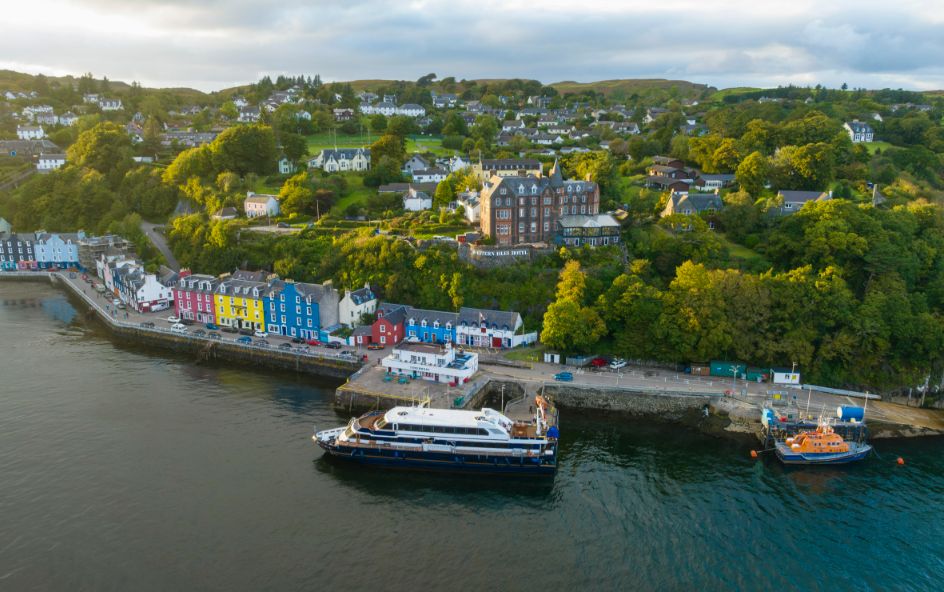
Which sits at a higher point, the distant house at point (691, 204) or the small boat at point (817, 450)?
the distant house at point (691, 204)

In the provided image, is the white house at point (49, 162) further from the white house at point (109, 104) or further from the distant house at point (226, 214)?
the distant house at point (226, 214)

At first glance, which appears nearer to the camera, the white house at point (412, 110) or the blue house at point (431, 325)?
the blue house at point (431, 325)

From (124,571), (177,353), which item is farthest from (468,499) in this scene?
(177,353)

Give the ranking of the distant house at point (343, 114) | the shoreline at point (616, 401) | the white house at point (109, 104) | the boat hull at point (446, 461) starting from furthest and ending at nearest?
1. the white house at point (109, 104)
2. the distant house at point (343, 114)
3. the shoreline at point (616, 401)
4. the boat hull at point (446, 461)

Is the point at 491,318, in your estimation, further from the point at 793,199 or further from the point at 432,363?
the point at 793,199

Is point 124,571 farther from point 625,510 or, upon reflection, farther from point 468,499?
point 625,510

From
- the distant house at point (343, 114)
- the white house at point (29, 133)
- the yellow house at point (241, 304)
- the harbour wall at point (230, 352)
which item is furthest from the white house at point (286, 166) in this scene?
the white house at point (29, 133)
